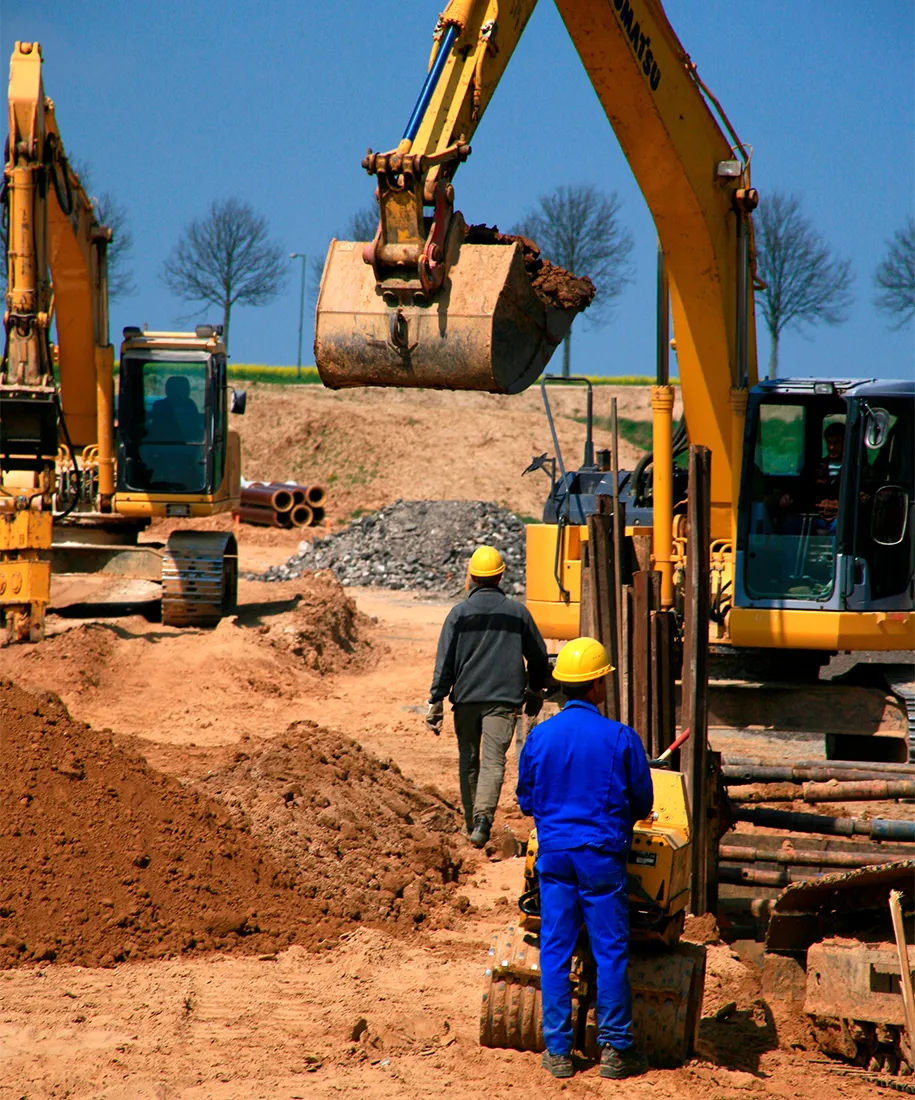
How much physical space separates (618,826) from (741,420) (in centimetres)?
544

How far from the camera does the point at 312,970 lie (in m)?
6.23

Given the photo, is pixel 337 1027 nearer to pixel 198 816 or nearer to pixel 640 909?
pixel 640 909

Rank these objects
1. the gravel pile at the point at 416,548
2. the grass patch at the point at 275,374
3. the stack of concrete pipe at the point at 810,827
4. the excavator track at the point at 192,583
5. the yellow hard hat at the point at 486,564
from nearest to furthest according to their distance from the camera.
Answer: the stack of concrete pipe at the point at 810,827
the yellow hard hat at the point at 486,564
the excavator track at the point at 192,583
the gravel pile at the point at 416,548
the grass patch at the point at 275,374

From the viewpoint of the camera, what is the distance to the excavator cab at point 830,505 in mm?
9406

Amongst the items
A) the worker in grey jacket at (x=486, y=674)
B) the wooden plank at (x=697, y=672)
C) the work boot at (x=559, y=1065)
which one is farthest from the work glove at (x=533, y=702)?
the work boot at (x=559, y=1065)

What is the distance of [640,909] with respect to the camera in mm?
4977

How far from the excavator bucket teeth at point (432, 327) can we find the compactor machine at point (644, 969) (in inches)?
101

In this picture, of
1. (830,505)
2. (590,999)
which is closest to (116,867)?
(590,999)

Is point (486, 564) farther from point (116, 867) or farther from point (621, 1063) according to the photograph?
point (621, 1063)

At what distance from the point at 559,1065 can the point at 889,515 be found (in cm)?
581

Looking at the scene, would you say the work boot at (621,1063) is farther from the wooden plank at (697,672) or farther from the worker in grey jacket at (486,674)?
the worker in grey jacket at (486,674)

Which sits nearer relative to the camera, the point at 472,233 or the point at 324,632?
the point at 472,233

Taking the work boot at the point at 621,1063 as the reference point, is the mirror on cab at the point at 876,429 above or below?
above

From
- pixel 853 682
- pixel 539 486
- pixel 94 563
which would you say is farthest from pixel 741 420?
A: pixel 539 486
